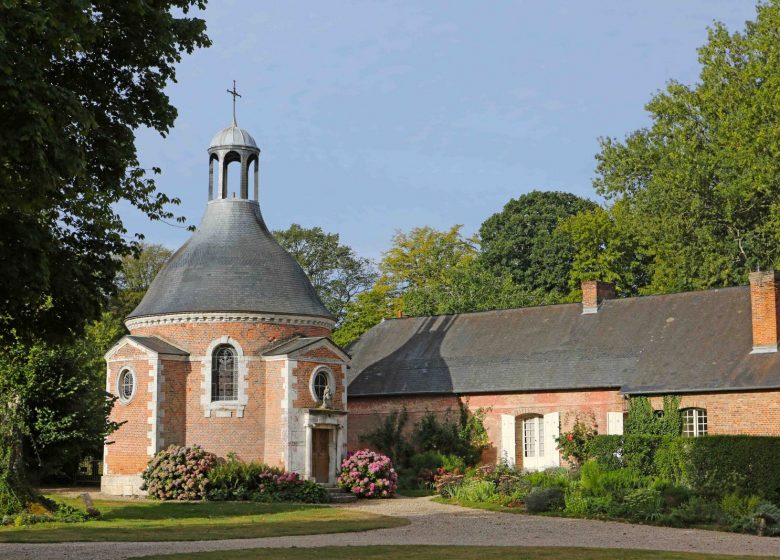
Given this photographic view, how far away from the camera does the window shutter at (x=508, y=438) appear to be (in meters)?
31.4

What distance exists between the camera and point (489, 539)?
17484 mm

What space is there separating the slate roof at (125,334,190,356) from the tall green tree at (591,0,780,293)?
64.4 ft

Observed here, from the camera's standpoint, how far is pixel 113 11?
13.8 metres

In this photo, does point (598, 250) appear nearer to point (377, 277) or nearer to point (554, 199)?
point (554, 199)

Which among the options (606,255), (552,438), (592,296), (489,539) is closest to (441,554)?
(489,539)

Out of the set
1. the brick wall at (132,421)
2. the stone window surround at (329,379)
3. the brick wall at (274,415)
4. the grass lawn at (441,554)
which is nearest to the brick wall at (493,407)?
the stone window surround at (329,379)

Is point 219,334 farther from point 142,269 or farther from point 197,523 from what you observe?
point 142,269

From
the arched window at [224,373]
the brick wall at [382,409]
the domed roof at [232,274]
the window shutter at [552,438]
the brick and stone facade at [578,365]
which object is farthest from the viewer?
the brick wall at [382,409]

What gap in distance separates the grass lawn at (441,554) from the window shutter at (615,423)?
13.7 m

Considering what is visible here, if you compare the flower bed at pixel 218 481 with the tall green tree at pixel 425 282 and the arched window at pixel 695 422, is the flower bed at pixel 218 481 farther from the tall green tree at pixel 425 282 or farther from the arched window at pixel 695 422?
the tall green tree at pixel 425 282

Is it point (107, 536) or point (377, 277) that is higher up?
point (377, 277)

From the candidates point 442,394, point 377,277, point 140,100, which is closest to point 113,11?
point 140,100

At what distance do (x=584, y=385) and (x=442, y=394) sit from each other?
5.24 meters

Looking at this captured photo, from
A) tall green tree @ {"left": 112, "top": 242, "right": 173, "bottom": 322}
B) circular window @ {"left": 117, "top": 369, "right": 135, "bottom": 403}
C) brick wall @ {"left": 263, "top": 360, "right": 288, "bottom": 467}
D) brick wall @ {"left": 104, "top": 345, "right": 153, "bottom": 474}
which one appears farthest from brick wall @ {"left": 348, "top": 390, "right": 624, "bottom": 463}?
tall green tree @ {"left": 112, "top": 242, "right": 173, "bottom": 322}
